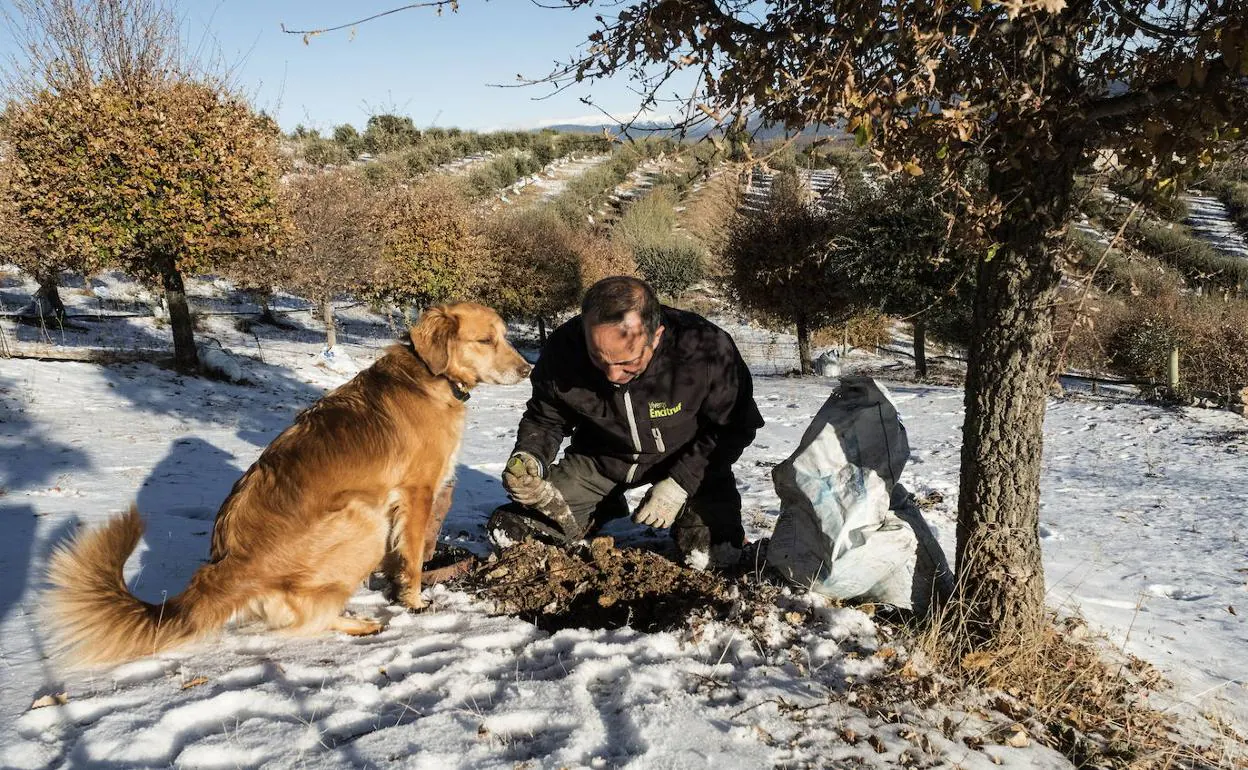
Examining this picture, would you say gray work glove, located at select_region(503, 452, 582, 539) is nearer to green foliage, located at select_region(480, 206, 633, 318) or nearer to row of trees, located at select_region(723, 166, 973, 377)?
row of trees, located at select_region(723, 166, 973, 377)

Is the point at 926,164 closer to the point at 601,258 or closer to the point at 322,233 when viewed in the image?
the point at 322,233

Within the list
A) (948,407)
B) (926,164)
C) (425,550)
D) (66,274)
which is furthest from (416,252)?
(926,164)

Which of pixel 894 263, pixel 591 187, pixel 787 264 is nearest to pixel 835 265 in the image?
pixel 787 264

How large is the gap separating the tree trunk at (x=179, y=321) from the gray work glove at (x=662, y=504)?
9.26 m

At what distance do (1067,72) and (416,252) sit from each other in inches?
743

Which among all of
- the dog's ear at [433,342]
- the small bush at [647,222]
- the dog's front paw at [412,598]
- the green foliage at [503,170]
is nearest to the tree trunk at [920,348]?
the dog's ear at [433,342]

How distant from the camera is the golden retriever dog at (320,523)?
87.8 inches

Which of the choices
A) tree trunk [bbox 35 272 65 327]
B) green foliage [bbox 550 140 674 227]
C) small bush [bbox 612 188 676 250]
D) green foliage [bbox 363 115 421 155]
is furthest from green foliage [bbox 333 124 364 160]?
tree trunk [bbox 35 272 65 327]

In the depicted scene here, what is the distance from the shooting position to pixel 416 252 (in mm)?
19266

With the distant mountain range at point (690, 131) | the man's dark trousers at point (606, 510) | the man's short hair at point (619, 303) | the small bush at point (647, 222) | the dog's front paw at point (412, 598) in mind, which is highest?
the small bush at point (647, 222)

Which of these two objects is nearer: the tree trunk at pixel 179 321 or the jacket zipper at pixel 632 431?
the jacket zipper at pixel 632 431

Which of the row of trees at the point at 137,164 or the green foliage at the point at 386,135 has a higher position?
the green foliage at the point at 386,135

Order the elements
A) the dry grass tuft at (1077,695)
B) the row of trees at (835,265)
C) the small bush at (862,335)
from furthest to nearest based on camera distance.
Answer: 1. the small bush at (862,335)
2. the row of trees at (835,265)
3. the dry grass tuft at (1077,695)

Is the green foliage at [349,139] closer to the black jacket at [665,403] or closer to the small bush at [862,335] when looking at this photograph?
the small bush at [862,335]
